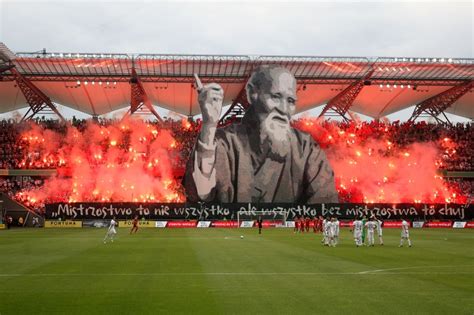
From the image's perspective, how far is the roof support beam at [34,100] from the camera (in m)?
78.8

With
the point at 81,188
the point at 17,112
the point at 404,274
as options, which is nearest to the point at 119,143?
the point at 81,188

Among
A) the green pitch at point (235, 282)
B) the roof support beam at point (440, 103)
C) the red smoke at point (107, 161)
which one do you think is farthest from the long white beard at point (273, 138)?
the green pitch at point (235, 282)

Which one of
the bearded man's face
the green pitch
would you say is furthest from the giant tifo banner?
the green pitch

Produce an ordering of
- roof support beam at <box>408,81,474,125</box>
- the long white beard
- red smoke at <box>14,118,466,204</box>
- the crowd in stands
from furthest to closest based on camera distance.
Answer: roof support beam at <box>408,81,474,125</box> → the crowd in stands → red smoke at <box>14,118,466,204</box> → the long white beard

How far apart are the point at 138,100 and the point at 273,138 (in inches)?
1058

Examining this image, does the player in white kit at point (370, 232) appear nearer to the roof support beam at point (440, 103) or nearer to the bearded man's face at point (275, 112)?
the bearded man's face at point (275, 112)

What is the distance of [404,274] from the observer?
1952 centimetres

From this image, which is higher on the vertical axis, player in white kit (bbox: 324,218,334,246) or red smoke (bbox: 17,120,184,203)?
red smoke (bbox: 17,120,184,203)

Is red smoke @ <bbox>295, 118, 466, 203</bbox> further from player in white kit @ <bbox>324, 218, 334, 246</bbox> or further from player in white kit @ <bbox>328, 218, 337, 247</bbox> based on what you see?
player in white kit @ <bbox>328, 218, 337, 247</bbox>

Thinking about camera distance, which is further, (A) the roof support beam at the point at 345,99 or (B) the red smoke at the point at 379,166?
(A) the roof support beam at the point at 345,99

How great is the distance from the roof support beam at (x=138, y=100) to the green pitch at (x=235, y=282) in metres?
51.9

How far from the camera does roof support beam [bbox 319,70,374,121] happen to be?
263 feet

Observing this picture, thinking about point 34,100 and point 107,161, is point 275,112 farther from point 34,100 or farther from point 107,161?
point 34,100

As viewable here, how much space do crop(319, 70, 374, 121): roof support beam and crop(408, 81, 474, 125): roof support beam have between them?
34.7ft
